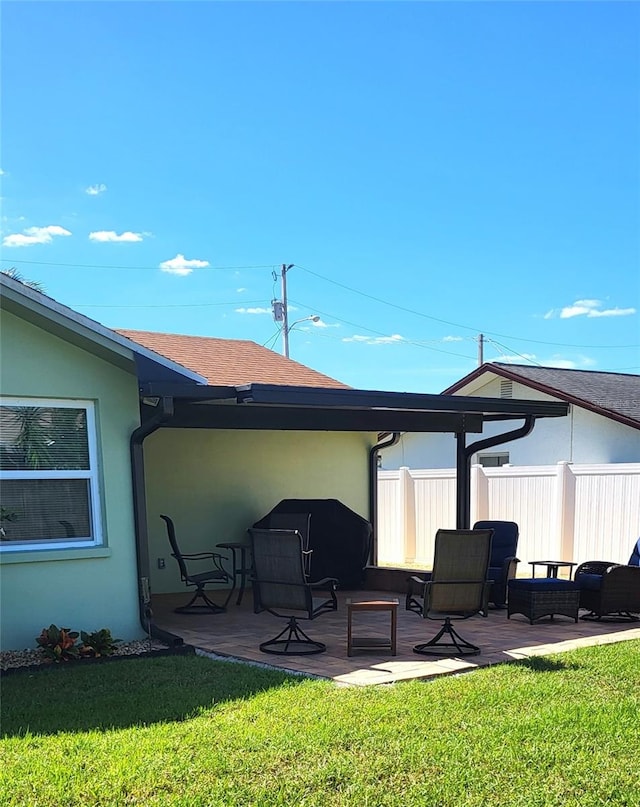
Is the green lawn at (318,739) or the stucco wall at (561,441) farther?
the stucco wall at (561,441)

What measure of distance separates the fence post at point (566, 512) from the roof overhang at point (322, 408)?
8.35ft

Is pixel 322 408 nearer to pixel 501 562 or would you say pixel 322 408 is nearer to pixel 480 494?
pixel 501 562

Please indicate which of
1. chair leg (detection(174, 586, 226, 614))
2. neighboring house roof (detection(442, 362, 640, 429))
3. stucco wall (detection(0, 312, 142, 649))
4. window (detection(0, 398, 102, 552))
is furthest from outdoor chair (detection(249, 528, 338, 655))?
neighboring house roof (detection(442, 362, 640, 429))

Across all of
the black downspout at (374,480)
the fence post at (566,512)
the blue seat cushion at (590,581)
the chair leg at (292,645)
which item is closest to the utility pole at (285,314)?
the black downspout at (374,480)

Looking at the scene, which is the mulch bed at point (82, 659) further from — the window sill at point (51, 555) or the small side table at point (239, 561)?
the small side table at point (239, 561)

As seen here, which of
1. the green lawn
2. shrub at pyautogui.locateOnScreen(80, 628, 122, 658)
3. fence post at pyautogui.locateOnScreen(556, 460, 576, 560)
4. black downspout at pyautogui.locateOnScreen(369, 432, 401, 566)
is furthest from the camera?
black downspout at pyautogui.locateOnScreen(369, 432, 401, 566)

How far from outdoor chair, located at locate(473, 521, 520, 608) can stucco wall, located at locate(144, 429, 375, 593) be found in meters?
3.33

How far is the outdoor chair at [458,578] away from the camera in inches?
268

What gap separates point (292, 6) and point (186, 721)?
8.80 meters

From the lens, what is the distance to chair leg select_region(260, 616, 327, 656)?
6863 mm

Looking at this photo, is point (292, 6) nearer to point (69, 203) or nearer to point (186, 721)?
point (69, 203)

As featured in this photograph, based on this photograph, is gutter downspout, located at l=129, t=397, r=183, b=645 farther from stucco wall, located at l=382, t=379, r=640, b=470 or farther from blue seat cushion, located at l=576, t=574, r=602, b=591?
stucco wall, located at l=382, t=379, r=640, b=470

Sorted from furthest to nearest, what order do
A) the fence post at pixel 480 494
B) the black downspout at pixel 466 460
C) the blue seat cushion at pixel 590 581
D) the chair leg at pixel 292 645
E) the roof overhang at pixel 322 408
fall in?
the fence post at pixel 480 494 < the black downspout at pixel 466 460 < the blue seat cushion at pixel 590 581 < the roof overhang at pixel 322 408 < the chair leg at pixel 292 645

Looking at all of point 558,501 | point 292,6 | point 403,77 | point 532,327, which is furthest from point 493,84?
point 532,327
